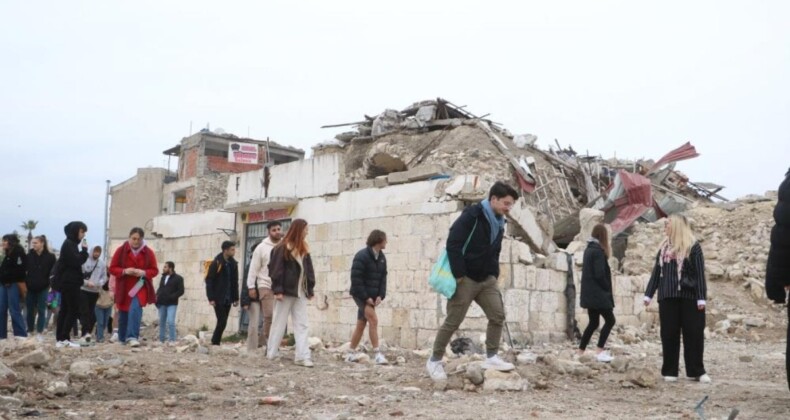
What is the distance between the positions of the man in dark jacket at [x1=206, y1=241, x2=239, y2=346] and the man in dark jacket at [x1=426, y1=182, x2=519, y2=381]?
13.9ft

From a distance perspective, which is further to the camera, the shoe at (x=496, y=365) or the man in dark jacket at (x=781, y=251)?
the shoe at (x=496, y=365)

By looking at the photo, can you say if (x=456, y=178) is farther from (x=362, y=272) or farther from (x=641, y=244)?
(x=641, y=244)

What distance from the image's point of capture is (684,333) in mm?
6934

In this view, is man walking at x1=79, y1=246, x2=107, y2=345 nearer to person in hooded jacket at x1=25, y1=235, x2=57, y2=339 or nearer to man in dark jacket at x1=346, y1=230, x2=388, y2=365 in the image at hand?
person in hooded jacket at x1=25, y1=235, x2=57, y2=339

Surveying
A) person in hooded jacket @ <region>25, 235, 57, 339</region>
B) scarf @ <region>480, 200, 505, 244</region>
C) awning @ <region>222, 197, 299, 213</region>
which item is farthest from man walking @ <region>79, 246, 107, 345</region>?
scarf @ <region>480, 200, 505, 244</region>

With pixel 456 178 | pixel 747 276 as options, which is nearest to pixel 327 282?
pixel 456 178

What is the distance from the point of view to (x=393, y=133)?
21.6 m

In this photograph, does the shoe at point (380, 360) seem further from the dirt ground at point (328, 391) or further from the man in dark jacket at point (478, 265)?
the man in dark jacket at point (478, 265)

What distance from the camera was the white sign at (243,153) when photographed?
126 feet

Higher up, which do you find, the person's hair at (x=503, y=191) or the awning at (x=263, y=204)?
the awning at (x=263, y=204)

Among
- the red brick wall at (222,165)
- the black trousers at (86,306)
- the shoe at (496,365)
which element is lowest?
the shoe at (496,365)

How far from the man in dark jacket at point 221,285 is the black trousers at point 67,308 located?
5.22ft

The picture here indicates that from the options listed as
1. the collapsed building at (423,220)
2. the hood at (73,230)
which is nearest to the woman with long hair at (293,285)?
the hood at (73,230)

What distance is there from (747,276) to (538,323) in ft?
23.0
